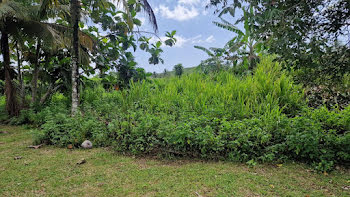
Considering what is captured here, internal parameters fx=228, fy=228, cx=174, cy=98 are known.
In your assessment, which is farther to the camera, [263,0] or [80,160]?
[80,160]

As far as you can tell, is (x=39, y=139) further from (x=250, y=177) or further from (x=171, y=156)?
(x=250, y=177)

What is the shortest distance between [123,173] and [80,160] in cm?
92

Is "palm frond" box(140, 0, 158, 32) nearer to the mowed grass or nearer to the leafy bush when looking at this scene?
the leafy bush

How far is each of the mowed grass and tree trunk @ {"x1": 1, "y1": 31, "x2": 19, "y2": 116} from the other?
3.79 m

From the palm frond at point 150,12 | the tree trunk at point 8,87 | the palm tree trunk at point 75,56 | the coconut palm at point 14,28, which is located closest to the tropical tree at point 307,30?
the palm frond at point 150,12

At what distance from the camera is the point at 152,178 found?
9.83 feet

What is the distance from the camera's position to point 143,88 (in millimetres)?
6719

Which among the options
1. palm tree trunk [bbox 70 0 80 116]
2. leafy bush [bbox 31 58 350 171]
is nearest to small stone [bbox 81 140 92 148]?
leafy bush [bbox 31 58 350 171]

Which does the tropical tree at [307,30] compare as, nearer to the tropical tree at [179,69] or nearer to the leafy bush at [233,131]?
the leafy bush at [233,131]

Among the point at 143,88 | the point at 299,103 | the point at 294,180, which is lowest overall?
the point at 294,180

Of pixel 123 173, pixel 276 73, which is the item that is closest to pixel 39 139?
pixel 123 173

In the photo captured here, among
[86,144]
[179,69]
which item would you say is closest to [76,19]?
[86,144]

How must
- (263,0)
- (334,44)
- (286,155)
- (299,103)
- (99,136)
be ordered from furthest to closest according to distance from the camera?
1. (299,103)
2. (99,136)
3. (286,155)
4. (334,44)
5. (263,0)

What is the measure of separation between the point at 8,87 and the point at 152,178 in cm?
617
